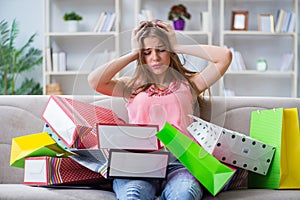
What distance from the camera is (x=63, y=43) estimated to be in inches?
219

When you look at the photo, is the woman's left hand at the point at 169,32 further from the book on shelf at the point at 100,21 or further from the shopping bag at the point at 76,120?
the book on shelf at the point at 100,21

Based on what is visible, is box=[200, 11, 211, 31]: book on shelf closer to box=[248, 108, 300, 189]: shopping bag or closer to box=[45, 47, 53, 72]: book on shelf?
box=[45, 47, 53, 72]: book on shelf

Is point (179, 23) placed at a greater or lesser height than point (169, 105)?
greater

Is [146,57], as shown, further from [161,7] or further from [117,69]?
[161,7]

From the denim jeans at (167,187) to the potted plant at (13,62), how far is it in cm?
346

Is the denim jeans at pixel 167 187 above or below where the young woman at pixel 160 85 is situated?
below

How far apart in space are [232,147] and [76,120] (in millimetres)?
565

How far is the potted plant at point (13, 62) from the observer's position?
206 inches

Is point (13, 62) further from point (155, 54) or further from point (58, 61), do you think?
point (155, 54)

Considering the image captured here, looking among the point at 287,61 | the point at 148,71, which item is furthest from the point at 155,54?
the point at 287,61

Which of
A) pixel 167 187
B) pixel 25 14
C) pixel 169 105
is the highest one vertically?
pixel 25 14

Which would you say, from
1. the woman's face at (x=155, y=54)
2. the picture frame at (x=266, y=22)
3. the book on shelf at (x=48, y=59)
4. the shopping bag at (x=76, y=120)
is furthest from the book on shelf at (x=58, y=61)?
the woman's face at (x=155, y=54)

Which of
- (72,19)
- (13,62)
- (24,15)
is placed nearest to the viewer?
(13,62)

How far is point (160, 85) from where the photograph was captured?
6.40 ft
